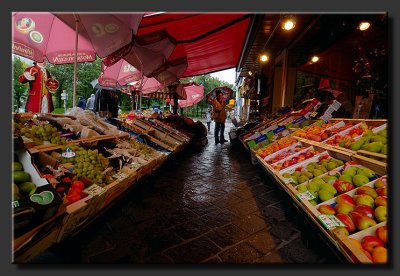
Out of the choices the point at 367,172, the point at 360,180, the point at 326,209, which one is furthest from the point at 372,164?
the point at 326,209

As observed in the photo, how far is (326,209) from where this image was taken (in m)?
1.96

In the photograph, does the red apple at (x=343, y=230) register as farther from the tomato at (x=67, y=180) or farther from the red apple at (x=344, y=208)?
the tomato at (x=67, y=180)

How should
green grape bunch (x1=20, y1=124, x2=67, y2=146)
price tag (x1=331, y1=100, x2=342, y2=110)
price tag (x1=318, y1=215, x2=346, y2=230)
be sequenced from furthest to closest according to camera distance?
price tag (x1=331, y1=100, x2=342, y2=110) → green grape bunch (x1=20, y1=124, x2=67, y2=146) → price tag (x1=318, y1=215, x2=346, y2=230)

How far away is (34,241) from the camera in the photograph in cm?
144

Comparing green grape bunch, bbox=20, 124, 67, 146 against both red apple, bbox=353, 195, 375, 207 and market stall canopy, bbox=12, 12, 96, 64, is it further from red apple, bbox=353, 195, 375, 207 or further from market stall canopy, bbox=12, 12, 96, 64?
red apple, bbox=353, 195, 375, 207

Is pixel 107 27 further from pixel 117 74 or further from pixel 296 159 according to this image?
pixel 117 74

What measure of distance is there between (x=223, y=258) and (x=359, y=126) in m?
2.60

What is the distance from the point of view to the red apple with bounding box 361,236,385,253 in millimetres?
1510

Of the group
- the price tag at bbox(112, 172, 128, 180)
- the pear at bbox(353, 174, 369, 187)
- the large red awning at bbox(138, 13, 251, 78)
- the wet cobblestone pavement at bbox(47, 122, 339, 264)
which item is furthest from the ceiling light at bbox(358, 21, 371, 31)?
the price tag at bbox(112, 172, 128, 180)

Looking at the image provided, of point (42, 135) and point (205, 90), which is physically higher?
point (205, 90)

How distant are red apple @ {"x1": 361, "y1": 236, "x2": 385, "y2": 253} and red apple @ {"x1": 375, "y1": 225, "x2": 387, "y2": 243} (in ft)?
0.10

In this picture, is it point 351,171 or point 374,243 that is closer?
point 374,243

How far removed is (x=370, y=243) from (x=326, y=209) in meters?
0.44

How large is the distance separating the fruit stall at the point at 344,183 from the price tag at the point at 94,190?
1.82 m
